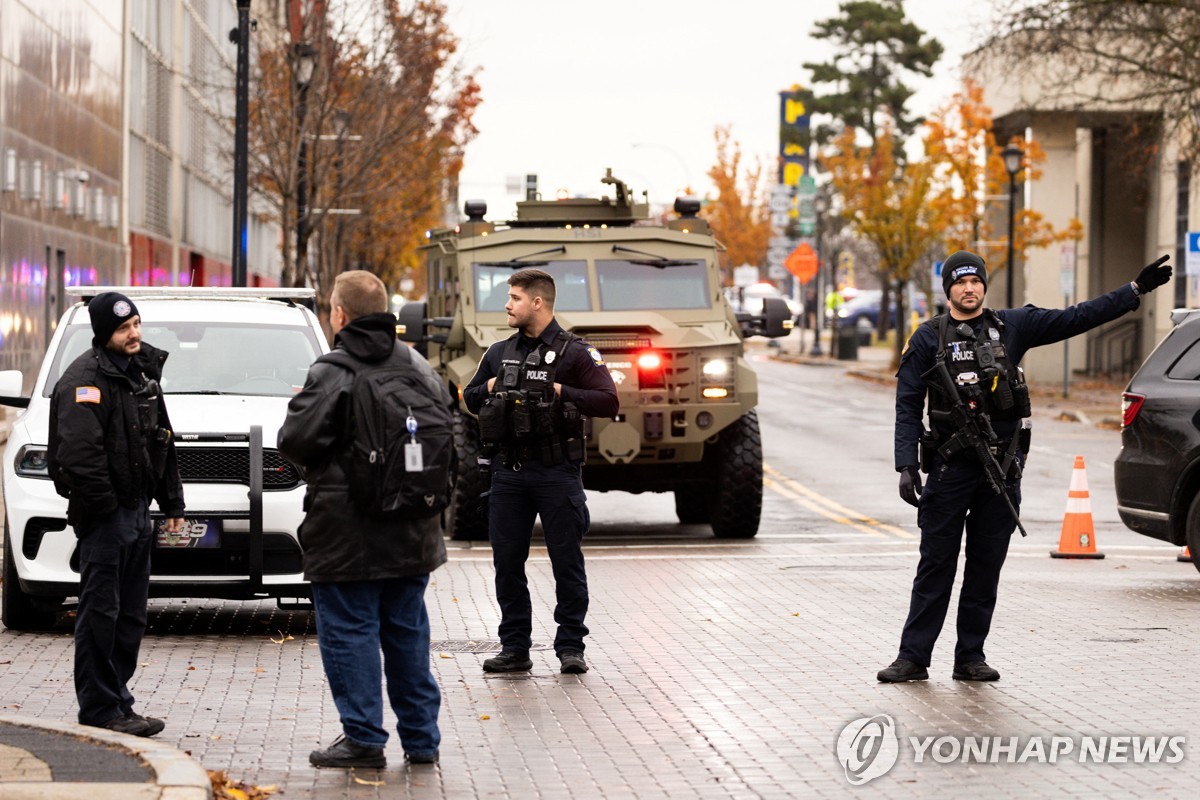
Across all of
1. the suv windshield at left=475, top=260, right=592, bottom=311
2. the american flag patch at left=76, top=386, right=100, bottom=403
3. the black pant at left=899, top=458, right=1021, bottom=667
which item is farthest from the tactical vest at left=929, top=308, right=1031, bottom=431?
the suv windshield at left=475, top=260, right=592, bottom=311

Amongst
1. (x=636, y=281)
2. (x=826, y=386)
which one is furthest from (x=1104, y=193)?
(x=636, y=281)

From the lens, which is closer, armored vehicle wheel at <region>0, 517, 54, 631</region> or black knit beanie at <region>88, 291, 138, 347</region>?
black knit beanie at <region>88, 291, 138, 347</region>

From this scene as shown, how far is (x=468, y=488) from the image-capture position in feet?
57.7

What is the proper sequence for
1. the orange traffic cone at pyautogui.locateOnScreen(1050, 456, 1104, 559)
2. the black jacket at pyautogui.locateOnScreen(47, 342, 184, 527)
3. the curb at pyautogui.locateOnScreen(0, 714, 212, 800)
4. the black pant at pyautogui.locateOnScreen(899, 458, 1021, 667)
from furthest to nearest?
the orange traffic cone at pyautogui.locateOnScreen(1050, 456, 1104, 559)
the black pant at pyautogui.locateOnScreen(899, 458, 1021, 667)
the black jacket at pyautogui.locateOnScreen(47, 342, 184, 527)
the curb at pyautogui.locateOnScreen(0, 714, 212, 800)

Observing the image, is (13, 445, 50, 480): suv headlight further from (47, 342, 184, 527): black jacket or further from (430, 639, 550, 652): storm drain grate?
(47, 342, 184, 527): black jacket

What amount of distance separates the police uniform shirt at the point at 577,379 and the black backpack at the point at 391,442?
242 cm

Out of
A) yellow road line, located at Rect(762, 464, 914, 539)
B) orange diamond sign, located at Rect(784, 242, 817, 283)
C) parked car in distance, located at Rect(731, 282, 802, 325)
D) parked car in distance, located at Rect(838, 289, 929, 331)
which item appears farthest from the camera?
parked car in distance, located at Rect(838, 289, 929, 331)

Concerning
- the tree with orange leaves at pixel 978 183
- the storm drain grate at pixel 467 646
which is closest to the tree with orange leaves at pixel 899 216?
the tree with orange leaves at pixel 978 183

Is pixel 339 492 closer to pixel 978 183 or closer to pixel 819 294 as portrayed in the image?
pixel 978 183

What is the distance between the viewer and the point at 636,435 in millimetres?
17250

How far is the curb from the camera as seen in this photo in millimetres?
6895

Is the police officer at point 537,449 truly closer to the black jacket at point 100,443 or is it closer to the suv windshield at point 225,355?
the black jacket at point 100,443

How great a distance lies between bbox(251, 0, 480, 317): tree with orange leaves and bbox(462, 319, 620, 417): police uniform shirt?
76.2 feet

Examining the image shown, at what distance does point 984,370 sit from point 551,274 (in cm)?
878
